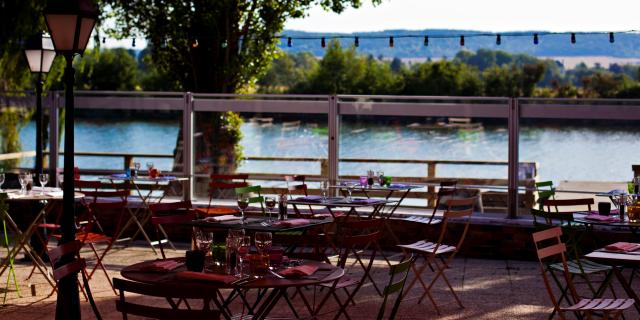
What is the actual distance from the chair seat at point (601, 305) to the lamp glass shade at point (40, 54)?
21.7 ft

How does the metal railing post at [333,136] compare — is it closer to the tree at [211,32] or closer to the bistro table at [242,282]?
the tree at [211,32]

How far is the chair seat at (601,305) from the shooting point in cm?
622

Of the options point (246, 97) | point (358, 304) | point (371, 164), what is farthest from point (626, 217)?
point (246, 97)

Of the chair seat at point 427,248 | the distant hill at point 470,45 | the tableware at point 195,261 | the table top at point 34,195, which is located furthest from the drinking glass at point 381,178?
the distant hill at point 470,45

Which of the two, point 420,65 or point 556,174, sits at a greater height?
point 420,65

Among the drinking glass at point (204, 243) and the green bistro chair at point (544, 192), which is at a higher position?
the green bistro chair at point (544, 192)

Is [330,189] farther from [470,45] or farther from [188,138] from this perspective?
[470,45]

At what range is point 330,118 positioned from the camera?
12.4m

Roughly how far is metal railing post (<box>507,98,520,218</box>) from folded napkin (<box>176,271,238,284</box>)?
21.3 feet

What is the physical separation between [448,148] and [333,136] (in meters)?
1.33

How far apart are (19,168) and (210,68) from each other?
4815 mm

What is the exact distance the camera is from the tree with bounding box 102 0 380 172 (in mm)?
17422

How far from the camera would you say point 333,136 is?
12.4m

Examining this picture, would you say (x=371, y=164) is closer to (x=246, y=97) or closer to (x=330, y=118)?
(x=330, y=118)
